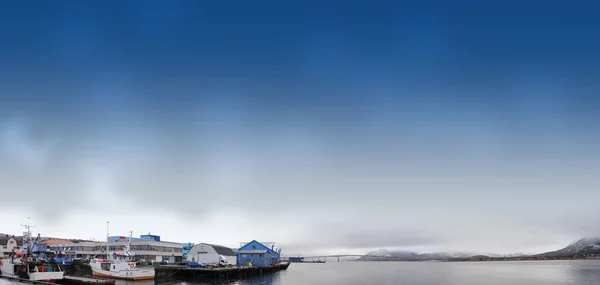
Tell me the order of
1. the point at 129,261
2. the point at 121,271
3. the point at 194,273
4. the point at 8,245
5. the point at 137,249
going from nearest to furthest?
the point at 121,271
the point at 129,261
the point at 194,273
the point at 137,249
the point at 8,245

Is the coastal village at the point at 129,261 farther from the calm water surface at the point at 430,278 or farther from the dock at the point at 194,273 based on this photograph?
the calm water surface at the point at 430,278

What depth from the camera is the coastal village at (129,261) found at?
143 ft

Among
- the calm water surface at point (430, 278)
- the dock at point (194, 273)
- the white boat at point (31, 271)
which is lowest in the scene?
the calm water surface at point (430, 278)

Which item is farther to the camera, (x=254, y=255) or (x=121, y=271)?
(x=254, y=255)

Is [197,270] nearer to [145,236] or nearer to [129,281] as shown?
[129,281]

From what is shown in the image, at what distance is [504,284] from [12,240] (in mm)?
128937

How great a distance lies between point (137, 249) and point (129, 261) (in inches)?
1488

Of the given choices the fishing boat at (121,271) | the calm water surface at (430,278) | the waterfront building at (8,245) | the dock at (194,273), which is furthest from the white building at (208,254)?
the waterfront building at (8,245)

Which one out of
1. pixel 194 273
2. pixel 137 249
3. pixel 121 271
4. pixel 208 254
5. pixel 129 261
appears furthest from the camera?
pixel 137 249

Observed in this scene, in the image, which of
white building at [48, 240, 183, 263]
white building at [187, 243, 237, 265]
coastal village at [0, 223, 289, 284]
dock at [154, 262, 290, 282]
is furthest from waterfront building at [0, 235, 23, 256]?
dock at [154, 262, 290, 282]

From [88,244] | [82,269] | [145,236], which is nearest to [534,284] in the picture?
[82,269]

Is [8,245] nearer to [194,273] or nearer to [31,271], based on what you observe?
[194,273]

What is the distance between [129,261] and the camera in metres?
61.6

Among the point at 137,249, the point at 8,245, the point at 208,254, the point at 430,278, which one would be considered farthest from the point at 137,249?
the point at 430,278
